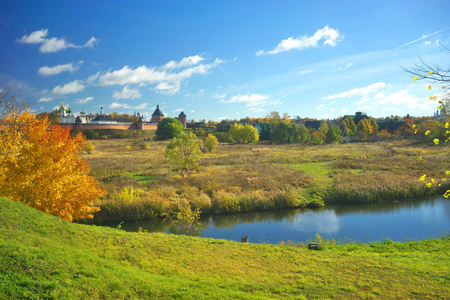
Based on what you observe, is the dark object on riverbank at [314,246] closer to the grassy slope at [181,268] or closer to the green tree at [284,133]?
the grassy slope at [181,268]

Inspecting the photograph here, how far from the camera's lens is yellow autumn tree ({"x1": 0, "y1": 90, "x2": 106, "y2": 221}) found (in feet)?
39.3

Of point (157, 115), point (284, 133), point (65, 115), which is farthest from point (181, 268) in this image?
point (157, 115)

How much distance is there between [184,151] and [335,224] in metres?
16.8

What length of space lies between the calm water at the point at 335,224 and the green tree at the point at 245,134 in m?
54.1

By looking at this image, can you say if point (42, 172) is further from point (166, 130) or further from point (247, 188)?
point (166, 130)

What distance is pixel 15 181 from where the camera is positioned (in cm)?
1195

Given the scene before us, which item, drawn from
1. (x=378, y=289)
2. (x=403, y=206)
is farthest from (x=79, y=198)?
(x=403, y=206)

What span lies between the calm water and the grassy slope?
12.7 feet

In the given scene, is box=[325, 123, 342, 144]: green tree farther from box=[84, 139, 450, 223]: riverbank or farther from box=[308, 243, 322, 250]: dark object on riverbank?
box=[308, 243, 322, 250]: dark object on riverbank

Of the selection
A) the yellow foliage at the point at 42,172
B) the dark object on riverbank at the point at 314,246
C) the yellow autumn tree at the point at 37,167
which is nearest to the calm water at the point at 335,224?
the dark object on riverbank at the point at 314,246

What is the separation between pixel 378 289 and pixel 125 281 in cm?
664

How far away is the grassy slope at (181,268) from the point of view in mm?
6297

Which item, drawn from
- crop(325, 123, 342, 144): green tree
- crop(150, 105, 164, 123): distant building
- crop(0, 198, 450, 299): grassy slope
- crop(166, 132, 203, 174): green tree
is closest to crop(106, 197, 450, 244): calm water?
crop(0, 198, 450, 299): grassy slope

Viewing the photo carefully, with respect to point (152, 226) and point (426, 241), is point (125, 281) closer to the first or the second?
point (152, 226)
